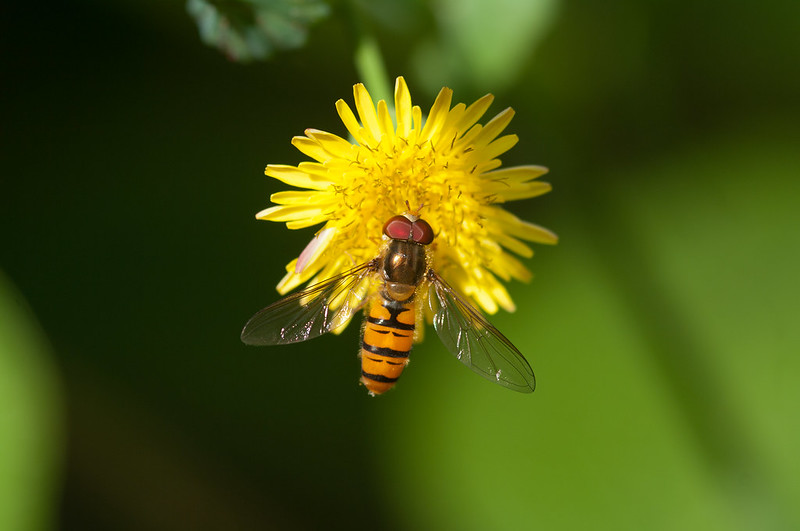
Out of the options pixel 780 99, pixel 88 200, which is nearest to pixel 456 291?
pixel 88 200

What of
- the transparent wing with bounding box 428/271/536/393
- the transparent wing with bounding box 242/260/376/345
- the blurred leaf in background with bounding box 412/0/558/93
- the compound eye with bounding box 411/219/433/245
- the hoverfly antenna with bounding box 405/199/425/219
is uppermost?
the blurred leaf in background with bounding box 412/0/558/93

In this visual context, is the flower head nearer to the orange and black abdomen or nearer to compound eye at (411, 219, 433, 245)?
compound eye at (411, 219, 433, 245)

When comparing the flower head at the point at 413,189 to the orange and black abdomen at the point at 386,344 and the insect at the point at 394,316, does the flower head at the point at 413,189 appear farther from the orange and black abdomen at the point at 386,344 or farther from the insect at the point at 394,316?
the orange and black abdomen at the point at 386,344

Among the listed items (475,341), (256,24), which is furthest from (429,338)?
(256,24)

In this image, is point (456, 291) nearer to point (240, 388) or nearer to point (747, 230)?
point (240, 388)

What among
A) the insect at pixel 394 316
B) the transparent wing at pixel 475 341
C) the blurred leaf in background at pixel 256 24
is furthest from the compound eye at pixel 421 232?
the blurred leaf in background at pixel 256 24

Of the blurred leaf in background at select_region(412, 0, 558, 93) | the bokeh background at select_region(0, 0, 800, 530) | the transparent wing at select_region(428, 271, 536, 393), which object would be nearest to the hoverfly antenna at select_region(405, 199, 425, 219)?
the transparent wing at select_region(428, 271, 536, 393)
